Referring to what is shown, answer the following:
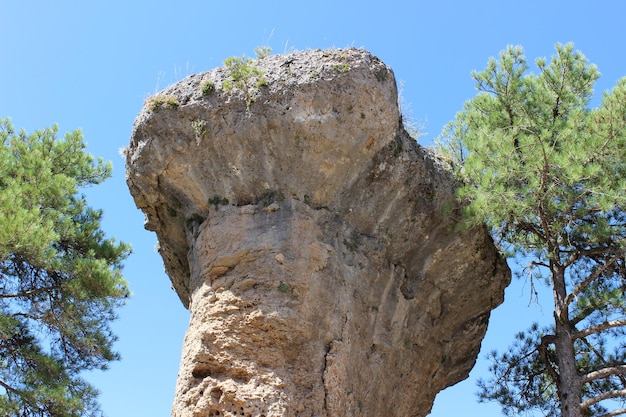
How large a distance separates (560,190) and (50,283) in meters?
7.84

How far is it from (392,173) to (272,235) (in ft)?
6.83

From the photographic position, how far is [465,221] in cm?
1134

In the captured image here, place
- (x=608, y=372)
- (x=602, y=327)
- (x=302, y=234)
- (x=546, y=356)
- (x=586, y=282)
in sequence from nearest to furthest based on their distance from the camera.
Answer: (x=302, y=234) < (x=608, y=372) < (x=602, y=327) < (x=586, y=282) < (x=546, y=356)

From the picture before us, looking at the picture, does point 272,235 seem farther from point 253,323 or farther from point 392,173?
point 392,173

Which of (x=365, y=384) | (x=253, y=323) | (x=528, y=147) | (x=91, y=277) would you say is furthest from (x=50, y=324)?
(x=528, y=147)

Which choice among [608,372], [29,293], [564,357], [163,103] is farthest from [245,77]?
[608,372]

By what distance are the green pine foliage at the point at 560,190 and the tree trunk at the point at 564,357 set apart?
0.02 m

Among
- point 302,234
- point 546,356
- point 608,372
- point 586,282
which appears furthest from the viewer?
point 546,356

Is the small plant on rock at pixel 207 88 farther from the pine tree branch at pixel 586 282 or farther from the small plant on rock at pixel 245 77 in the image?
the pine tree branch at pixel 586 282

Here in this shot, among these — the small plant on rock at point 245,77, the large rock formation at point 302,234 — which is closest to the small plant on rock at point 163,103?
the large rock formation at point 302,234

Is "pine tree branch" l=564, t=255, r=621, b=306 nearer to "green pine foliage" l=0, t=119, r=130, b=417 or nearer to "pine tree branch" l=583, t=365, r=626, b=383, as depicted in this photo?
"pine tree branch" l=583, t=365, r=626, b=383

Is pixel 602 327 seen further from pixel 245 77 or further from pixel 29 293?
pixel 29 293

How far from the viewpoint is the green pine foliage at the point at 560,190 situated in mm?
10969

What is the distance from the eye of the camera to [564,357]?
37.8 ft
